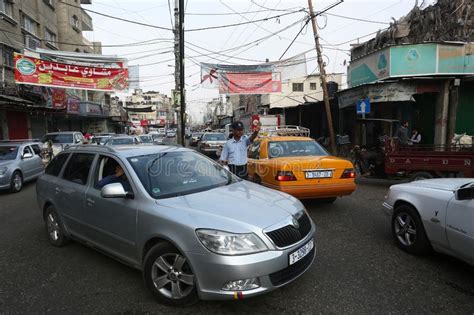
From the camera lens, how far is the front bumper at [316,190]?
18.8ft

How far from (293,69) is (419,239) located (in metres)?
15.8

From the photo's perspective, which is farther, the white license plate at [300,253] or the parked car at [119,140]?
the parked car at [119,140]

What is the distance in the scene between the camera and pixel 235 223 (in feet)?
9.09

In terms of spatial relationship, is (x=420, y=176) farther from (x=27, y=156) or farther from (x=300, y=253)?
(x=27, y=156)

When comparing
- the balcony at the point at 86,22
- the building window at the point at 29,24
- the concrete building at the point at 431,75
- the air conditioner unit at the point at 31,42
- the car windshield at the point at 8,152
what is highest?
the balcony at the point at 86,22

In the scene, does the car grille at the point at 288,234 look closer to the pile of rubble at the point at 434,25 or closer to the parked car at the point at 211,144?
the pile of rubble at the point at 434,25

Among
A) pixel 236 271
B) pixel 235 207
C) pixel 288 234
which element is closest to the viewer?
pixel 236 271

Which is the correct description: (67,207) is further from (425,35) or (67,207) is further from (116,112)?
(116,112)

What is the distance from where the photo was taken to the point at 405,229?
4.20 metres

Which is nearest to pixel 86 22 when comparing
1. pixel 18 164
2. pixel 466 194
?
pixel 18 164

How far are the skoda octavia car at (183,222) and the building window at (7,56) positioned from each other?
17.7 meters

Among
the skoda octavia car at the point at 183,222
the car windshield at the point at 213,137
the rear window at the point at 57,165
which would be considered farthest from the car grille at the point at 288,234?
the car windshield at the point at 213,137

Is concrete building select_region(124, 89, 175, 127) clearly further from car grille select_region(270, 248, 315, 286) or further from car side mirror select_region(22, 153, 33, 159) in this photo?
car grille select_region(270, 248, 315, 286)

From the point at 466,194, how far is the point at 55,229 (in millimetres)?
5228
